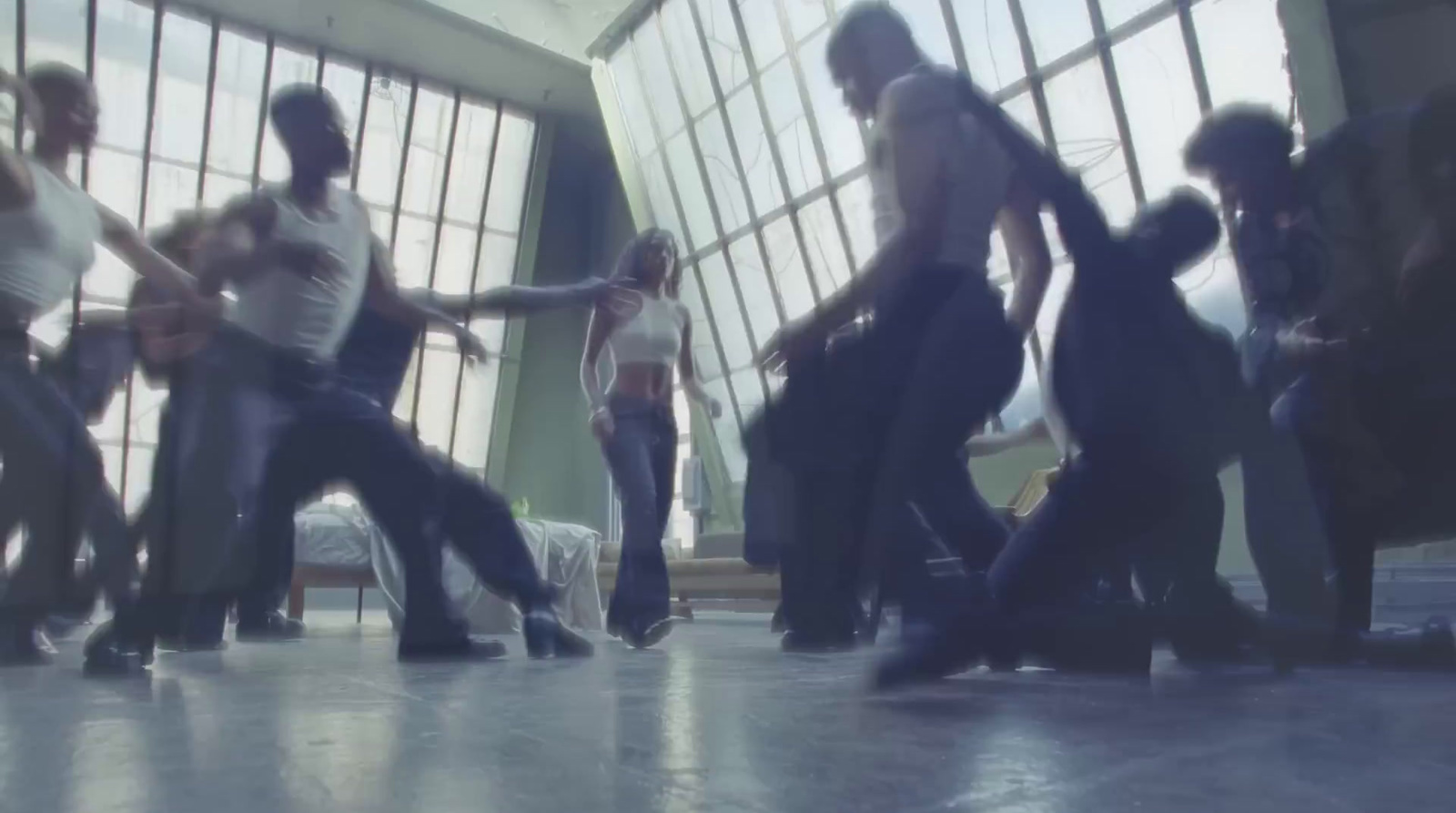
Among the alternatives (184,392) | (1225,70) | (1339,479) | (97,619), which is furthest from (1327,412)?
(1225,70)

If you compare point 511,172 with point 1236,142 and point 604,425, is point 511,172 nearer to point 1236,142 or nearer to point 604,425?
point 604,425

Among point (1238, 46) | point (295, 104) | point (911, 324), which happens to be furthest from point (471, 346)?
point (1238, 46)

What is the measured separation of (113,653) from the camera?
1.54m

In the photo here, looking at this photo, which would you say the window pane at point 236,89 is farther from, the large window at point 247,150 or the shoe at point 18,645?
the shoe at point 18,645

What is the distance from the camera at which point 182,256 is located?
1683 mm

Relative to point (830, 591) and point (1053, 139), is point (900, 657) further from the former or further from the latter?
point (1053, 139)

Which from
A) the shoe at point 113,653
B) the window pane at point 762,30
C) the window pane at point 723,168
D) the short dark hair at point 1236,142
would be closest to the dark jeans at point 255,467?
the shoe at point 113,653

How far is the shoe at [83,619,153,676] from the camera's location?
152cm

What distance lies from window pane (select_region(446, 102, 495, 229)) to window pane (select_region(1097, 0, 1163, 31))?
3517mm

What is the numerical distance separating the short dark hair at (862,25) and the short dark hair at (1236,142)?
0.52 metres

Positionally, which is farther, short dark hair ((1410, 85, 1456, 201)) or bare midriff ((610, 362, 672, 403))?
bare midriff ((610, 362, 672, 403))

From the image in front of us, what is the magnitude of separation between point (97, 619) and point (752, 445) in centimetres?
117

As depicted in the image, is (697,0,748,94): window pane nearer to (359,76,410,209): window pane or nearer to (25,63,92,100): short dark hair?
(359,76,410,209): window pane

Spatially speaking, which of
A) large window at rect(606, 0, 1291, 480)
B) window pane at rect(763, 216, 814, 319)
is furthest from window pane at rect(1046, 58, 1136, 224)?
window pane at rect(763, 216, 814, 319)
